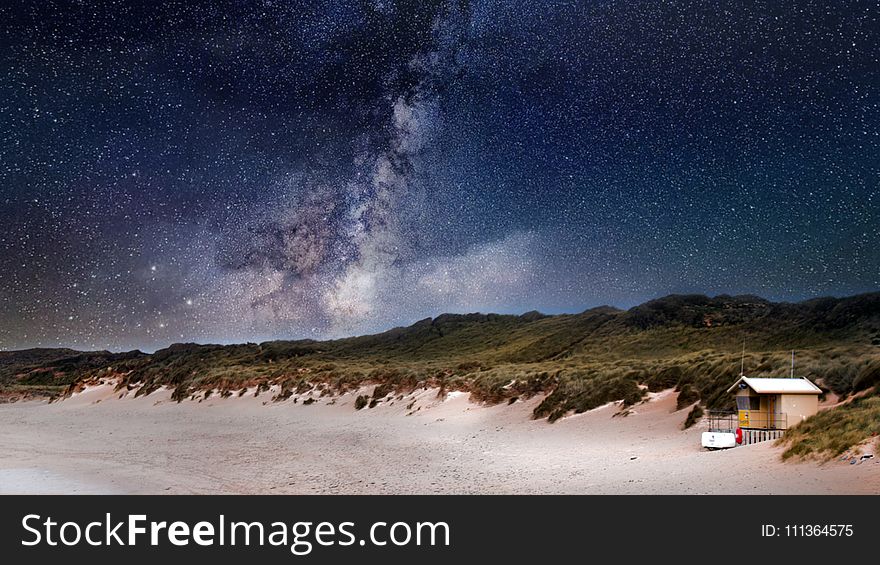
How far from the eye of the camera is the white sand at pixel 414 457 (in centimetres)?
1172

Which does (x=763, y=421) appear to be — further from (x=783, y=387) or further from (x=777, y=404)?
(x=783, y=387)

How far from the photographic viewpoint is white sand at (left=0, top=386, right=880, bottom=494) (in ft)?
38.4

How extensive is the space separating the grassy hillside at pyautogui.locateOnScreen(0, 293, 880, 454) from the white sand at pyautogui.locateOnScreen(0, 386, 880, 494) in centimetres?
151

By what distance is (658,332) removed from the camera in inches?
2495

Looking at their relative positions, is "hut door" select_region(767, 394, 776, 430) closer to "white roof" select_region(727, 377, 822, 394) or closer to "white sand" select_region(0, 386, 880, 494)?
"white roof" select_region(727, 377, 822, 394)

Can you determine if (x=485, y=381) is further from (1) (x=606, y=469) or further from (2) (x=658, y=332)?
(2) (x=658, y=332)

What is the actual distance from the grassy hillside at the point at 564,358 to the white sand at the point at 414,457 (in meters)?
1.51

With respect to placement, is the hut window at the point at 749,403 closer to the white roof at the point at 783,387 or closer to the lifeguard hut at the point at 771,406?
the lifeguard hut at the point at 771,406

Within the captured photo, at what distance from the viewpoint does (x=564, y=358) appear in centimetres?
5475

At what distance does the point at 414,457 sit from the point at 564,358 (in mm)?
39640

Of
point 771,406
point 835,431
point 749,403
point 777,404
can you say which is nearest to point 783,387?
point 777,404

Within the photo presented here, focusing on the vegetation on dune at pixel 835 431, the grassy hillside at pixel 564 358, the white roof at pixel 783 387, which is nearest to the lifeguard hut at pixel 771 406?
the white roof at pixel 783 387
